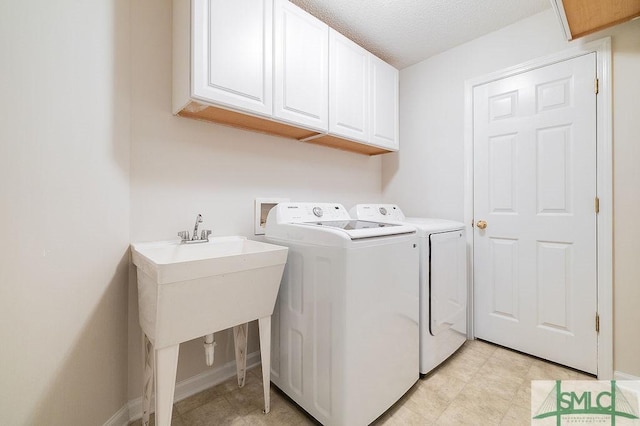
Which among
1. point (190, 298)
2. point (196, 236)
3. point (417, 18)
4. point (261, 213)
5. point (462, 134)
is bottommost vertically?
point (190, 298)

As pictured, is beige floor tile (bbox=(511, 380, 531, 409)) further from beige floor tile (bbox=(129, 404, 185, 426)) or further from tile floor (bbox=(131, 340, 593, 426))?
beige floor tile (bbox=(129, 404, 185, 426))

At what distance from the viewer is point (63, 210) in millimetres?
1026

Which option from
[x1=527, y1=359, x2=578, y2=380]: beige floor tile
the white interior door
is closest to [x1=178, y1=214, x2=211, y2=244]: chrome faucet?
the white interior door

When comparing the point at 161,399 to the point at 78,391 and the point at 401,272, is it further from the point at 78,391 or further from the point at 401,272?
the point at 401,272

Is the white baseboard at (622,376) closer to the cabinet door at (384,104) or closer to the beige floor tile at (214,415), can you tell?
the cabinet door at (384,104)

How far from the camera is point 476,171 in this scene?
7.31ft

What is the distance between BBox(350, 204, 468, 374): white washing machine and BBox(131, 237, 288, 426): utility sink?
961 mm

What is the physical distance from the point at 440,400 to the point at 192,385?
4.77 feet

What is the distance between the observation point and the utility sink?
3.27ft

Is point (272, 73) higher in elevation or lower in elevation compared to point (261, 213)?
higher

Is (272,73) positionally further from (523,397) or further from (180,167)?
(523,397)

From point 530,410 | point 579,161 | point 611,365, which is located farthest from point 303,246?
point 611,365

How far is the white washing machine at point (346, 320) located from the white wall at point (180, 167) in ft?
1.24

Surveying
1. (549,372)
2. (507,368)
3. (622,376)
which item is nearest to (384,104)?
(507,368)
